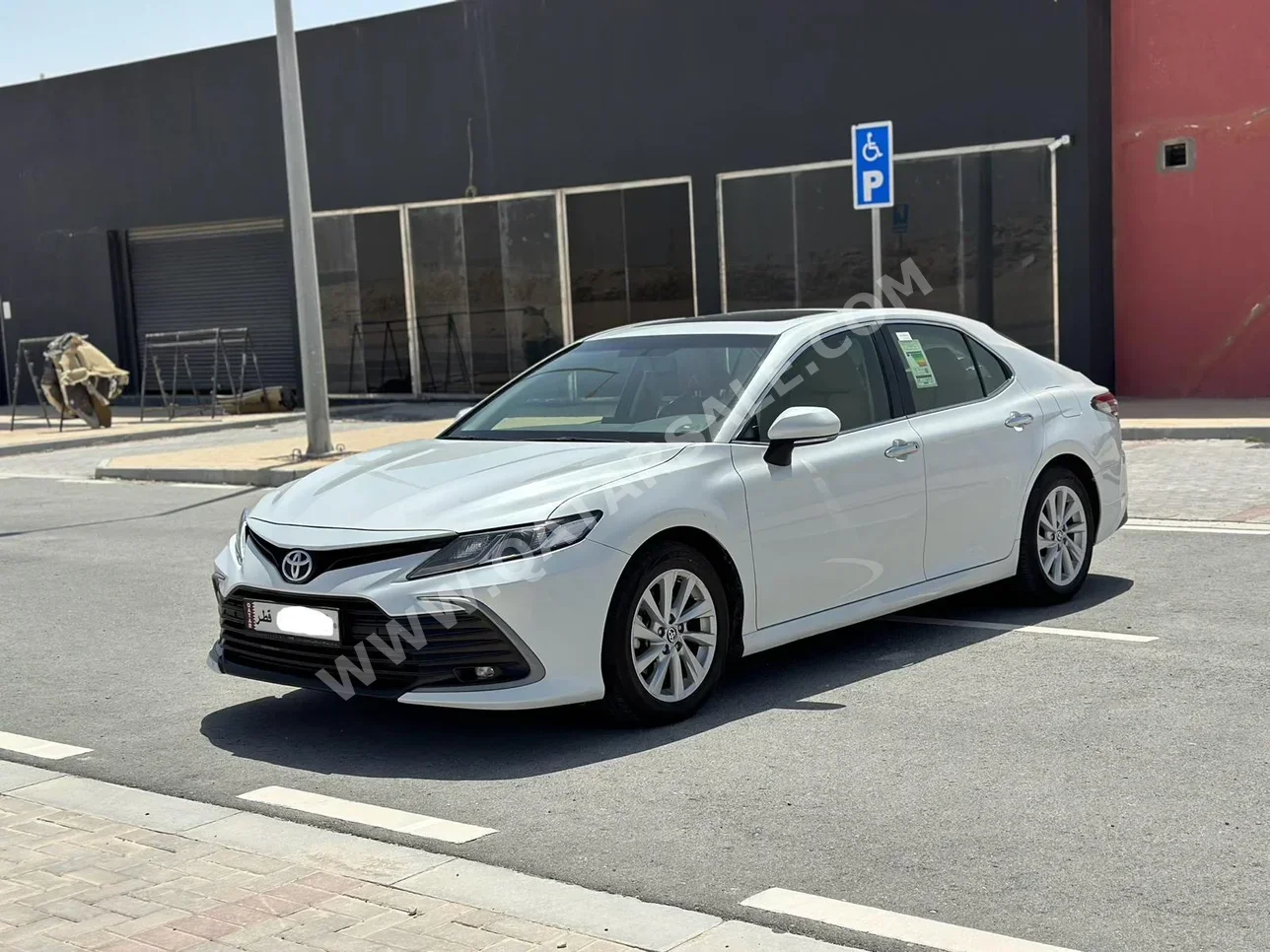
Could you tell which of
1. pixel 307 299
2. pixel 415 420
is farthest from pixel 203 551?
pixel 415 420

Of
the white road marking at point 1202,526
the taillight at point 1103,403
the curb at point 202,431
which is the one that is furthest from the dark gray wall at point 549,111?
the taillight at point 1103,403

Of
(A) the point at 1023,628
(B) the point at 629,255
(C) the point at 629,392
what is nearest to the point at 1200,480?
(A) the point at 1023,628

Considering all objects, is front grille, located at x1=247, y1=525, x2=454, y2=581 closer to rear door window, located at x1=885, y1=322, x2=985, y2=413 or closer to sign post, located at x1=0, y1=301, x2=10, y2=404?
rear door window, located at x1=885, y1=322, x2=985, y2=413

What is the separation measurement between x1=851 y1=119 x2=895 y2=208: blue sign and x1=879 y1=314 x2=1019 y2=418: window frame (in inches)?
262

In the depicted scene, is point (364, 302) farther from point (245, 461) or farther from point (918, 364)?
point (918, 364)

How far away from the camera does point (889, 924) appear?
4098 millimetres

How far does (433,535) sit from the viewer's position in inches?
224

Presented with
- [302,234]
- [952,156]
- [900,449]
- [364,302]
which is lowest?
[900,449]

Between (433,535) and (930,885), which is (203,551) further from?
(930,885)

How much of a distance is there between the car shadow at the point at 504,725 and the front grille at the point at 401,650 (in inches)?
12.1

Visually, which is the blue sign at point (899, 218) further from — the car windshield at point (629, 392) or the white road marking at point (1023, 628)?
the car windshield at point (629, 392)

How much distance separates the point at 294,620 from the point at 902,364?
3.10 meters

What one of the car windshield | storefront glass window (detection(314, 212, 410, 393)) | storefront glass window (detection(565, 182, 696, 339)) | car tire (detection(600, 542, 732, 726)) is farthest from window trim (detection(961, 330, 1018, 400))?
storefront glass window (detection(314, 212, 410, 393))

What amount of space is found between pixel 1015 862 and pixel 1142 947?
24.8 inches
